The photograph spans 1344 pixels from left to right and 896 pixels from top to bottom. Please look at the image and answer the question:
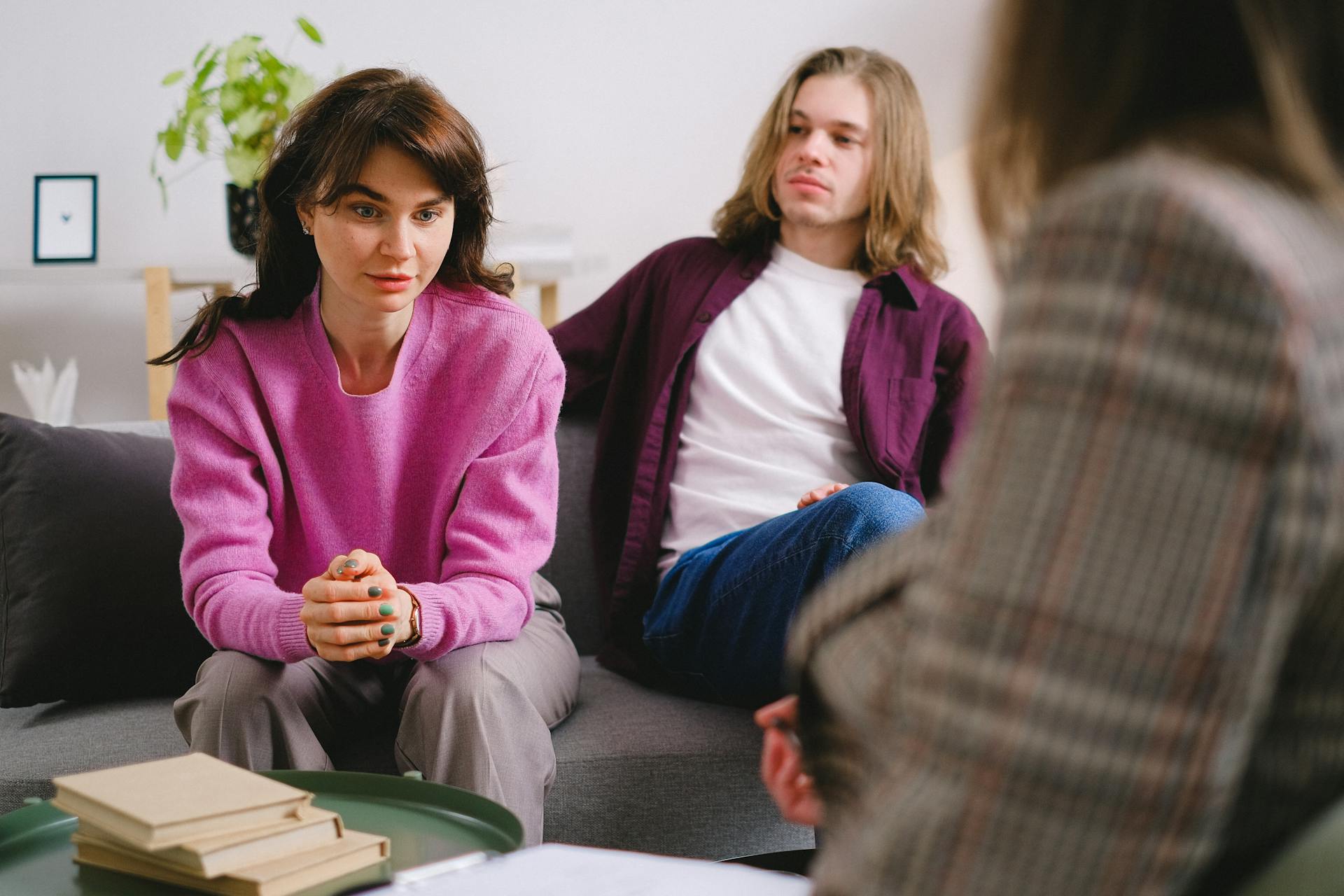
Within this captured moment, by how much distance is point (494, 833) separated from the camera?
87 cm

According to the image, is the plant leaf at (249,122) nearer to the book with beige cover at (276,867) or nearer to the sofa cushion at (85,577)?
the sofa cushion at (85,577)

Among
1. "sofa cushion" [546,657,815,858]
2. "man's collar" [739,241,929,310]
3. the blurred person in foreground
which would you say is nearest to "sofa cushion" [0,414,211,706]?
"sofa cushion" [546,657,815,858]

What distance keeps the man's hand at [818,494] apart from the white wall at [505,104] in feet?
3.93

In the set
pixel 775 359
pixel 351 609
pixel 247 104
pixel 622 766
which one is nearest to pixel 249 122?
pixel 247 104

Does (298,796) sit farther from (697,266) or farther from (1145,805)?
(697,266)

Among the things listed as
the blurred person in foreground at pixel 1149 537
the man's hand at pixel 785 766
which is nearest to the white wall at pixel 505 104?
the man's hand at pixel 785 766

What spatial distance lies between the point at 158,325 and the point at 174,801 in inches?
70.7

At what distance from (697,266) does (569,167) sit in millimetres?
945

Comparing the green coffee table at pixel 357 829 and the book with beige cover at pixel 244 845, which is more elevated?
the book with beige cover at pixel 244 845

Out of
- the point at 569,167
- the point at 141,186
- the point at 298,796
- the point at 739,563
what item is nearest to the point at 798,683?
the point at 298,796

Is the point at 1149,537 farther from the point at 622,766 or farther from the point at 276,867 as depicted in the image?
the point at 622,766

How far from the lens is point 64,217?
101 inches

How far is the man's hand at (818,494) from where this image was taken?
5.18 feet

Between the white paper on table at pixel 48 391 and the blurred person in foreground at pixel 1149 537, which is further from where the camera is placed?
the white paper on table at pixel 48 391
